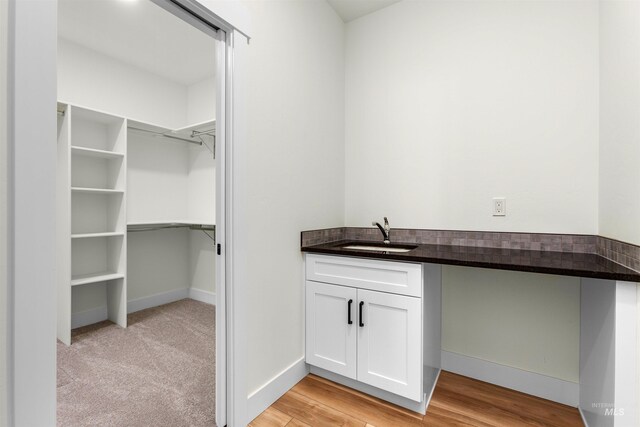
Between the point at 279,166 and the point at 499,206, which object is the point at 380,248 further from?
the point at 279,166

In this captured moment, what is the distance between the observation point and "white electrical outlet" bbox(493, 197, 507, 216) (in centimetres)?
187

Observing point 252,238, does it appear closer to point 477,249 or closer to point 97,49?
point 477,249

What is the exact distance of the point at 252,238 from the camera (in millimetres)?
1595

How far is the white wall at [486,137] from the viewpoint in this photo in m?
1.70

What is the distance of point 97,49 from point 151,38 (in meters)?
0.63

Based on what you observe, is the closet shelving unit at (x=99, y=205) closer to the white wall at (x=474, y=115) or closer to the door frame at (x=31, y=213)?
the door frame at (x=31, y=213)

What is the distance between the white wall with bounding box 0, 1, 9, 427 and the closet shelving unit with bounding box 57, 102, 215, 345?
1.93 m

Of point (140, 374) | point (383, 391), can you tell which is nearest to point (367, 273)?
Answer: point (383, 391)

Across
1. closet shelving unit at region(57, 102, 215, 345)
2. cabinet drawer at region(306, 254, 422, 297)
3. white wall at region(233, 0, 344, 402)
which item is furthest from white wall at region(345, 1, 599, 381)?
closet shelving unit at region(57, 102, 215, 345)

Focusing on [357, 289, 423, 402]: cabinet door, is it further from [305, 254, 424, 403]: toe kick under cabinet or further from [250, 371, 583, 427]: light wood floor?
[250, 371, 583, 427]: light wood floor

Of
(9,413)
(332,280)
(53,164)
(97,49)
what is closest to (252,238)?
(332,280)

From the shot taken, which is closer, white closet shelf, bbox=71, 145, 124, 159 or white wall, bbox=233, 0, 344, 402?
white wall, bbox=233, 0, 344, 402

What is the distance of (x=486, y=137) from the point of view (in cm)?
192

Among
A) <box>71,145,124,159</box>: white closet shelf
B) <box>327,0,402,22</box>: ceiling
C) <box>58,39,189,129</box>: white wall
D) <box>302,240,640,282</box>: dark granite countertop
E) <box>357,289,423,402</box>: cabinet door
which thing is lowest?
<box>357,289,423,402</box>: cabinet door
